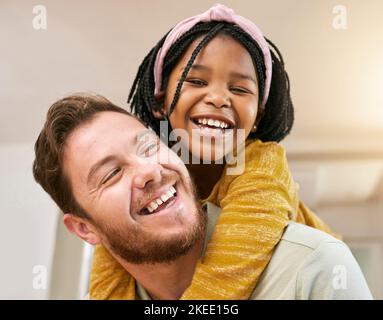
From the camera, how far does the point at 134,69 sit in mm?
969

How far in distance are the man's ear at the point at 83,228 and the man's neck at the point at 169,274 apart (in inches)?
2.0

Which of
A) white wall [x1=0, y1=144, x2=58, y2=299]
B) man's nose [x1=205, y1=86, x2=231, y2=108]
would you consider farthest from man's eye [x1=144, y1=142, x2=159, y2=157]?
white wall [x1=0, y1=144, x2=58, y2=299]

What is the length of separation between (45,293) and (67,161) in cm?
45

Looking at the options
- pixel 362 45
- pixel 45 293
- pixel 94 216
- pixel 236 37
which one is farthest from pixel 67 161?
pixel 362 45

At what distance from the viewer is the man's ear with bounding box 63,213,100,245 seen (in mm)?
790

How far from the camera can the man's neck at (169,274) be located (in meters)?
0.77

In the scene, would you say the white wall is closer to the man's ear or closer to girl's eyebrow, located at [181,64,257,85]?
the man's ear

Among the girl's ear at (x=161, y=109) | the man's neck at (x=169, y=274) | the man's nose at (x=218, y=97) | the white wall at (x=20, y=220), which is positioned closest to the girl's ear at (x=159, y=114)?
the girl's ear at (x=161, y=109)

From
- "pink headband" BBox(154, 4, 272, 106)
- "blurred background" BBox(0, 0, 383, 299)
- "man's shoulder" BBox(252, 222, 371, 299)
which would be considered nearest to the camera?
"man's shoulder" BBox(252, 222, 371, 299)

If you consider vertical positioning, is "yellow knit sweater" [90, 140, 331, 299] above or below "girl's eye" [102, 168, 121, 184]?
below

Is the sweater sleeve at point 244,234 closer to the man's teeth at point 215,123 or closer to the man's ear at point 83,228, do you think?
the man's teeth at point 215,123

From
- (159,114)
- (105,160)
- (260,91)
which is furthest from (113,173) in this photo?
(260,91)

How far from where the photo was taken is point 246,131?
79cm

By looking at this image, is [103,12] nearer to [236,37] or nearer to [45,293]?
[236,37]
